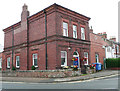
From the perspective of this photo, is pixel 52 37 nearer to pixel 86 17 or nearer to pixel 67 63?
pixel 67 63

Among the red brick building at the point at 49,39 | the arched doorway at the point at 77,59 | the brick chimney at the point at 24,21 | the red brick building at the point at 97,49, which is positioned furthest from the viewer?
the red brick building at the point at 97,49

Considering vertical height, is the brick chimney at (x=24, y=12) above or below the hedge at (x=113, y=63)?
above

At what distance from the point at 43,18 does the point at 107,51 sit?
61.1 feet

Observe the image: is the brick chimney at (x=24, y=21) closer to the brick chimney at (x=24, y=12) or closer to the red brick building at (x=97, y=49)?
the brick chimney at (x=24, y=12)

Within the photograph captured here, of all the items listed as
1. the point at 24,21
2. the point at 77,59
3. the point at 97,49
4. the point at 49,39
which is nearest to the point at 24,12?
the point at 24,21

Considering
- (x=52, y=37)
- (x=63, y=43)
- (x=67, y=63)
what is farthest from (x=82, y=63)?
(x=52, y=37)

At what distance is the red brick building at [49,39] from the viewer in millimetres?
18594

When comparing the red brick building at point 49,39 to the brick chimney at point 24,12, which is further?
the brick chimney at point 24,12

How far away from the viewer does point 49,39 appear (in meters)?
19.1

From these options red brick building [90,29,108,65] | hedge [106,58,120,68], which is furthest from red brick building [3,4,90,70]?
hedge [106,58,120,68]

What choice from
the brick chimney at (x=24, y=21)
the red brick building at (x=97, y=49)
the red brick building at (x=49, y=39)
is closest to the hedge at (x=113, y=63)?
the red brick building at (x=97, y=49)

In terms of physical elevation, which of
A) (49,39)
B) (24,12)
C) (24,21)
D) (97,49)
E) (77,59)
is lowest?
(77,59)

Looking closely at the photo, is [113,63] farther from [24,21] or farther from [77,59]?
[24,21]

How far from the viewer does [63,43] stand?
1898 cm
